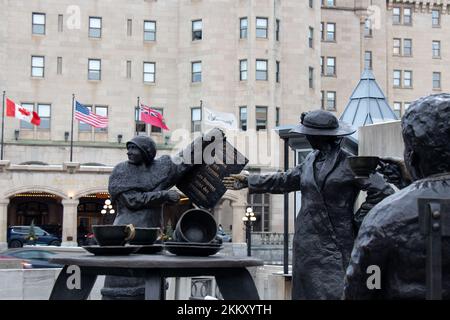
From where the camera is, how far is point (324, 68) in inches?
2377

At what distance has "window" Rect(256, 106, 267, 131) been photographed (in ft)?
160

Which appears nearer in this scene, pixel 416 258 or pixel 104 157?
pixel 416 258

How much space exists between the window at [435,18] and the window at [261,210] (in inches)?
1033

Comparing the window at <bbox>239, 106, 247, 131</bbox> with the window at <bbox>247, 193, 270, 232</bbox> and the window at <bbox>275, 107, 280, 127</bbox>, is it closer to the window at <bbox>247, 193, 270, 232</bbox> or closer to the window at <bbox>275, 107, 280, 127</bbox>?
the window at <bbox>275, 107, 280, 127</bbox>

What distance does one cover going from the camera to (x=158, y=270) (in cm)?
539

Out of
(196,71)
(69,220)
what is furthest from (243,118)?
(69,220)

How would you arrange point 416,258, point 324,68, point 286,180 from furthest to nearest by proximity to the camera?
point 324,68, point 286,180, point 416,258

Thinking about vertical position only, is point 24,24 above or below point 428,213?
above

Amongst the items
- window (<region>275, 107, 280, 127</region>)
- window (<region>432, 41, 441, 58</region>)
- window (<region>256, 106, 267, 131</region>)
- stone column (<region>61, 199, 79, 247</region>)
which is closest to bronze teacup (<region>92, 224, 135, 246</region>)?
stone column (<region>61, 199, 79, 247</region>)

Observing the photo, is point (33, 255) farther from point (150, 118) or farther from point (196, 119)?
point (196, 119)
